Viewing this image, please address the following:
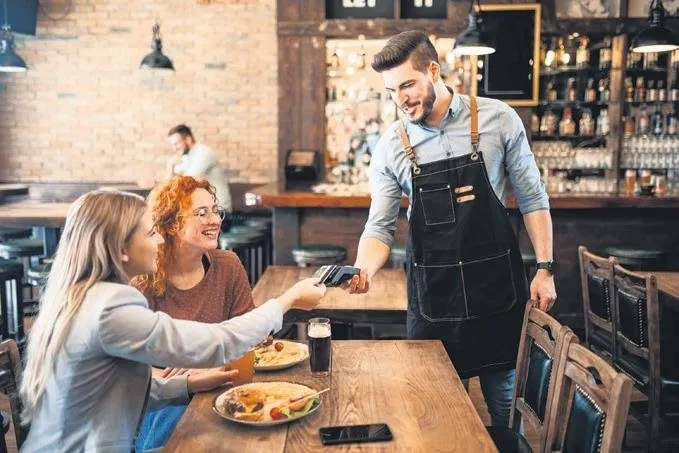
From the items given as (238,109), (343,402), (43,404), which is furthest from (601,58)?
(43,404)

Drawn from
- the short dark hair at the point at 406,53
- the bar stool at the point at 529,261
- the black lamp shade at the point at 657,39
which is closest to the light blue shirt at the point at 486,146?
the short dark hair at the point at 406,53

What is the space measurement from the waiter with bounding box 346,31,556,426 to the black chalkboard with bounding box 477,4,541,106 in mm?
4425

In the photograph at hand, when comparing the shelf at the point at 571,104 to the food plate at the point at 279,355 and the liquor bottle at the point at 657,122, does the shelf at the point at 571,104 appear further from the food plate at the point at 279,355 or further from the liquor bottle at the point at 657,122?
the food plate at the point at 279,355

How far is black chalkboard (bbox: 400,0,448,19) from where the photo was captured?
274 inches

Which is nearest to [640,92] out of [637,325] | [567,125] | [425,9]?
[567,125]

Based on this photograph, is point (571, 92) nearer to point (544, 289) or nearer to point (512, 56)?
point (512, 56)

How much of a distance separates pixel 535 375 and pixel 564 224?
3450 millimetres

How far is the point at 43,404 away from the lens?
1.66 metres

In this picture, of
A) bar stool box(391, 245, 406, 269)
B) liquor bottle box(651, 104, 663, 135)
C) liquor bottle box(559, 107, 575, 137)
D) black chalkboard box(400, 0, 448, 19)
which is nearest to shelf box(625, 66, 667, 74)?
liquor bottle box(651, 104, 663, 135)

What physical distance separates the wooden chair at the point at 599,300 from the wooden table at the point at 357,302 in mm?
868

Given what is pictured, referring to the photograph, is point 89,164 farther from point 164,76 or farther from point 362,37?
point 362,37

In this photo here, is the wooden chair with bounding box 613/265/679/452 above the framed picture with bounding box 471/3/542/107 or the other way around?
the other way around

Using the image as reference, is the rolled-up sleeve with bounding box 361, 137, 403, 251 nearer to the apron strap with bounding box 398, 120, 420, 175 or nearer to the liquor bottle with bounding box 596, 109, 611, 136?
the apron strap with bounding box 398, 120, 420, 175

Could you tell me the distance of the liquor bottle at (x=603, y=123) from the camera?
23.9 feet
